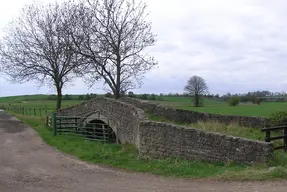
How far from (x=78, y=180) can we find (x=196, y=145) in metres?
3.77

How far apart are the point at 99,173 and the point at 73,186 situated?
5.83ft

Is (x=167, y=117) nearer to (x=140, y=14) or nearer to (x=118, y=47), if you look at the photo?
(x=118, y=47)

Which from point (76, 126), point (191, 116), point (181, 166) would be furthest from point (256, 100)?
point (181, 166)

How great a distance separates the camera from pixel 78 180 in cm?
994

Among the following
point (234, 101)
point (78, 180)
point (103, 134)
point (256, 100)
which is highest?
point (256, 100)

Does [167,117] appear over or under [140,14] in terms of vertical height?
under

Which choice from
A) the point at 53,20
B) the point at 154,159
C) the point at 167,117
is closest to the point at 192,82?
the point at 53,20

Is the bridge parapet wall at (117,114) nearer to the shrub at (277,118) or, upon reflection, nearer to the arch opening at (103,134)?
the arch opening at (103,134)

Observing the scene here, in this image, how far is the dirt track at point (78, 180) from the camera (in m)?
8.47

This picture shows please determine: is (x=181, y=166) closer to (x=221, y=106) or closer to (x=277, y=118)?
(x=277, y=118)

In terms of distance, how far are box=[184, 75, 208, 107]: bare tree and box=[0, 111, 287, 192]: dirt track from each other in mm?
56218

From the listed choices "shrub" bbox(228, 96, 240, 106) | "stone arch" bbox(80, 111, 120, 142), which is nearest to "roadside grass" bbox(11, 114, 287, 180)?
"stone arch" bbox(80, 111, 120, 142)

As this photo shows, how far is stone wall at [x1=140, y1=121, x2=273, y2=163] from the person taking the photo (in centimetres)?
987

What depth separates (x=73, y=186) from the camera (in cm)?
919
